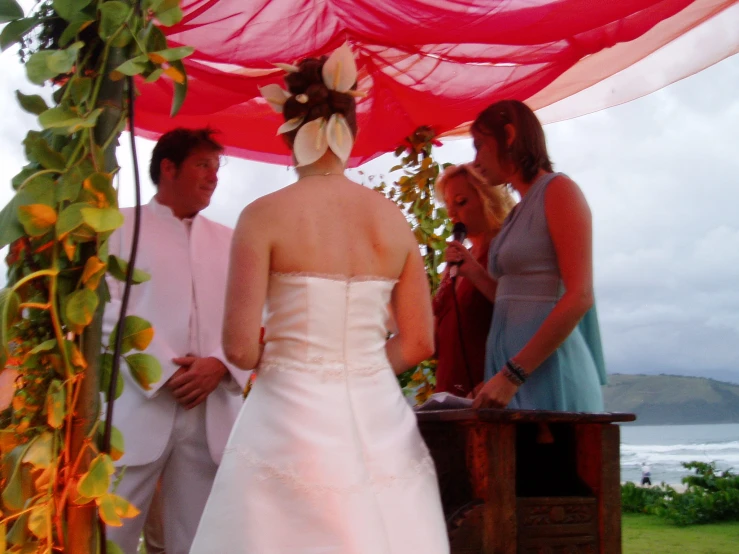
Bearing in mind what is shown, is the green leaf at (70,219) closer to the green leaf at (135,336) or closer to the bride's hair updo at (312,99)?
the green leaf at (135,336)

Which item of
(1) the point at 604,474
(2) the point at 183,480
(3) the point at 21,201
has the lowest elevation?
(2) the point at 183,480

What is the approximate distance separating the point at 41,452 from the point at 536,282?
2.04 m

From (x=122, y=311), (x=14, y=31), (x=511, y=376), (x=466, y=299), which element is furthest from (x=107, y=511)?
(x=466, y=299)

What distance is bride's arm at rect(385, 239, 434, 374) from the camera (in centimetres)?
258

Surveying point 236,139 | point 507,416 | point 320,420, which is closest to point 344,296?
point 320,420

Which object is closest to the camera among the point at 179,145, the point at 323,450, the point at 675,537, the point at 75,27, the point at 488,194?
the point at 75,27

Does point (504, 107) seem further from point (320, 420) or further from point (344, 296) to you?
point (320, 420)

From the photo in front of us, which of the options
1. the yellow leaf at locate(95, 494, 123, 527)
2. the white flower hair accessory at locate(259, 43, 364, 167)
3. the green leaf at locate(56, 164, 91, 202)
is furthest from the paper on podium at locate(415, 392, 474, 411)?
the green leaf at locate(56, 164, 91, 202)

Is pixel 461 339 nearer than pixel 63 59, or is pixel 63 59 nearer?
pixel 63 59

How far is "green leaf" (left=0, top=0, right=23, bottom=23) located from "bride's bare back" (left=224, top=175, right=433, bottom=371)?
0.87 m

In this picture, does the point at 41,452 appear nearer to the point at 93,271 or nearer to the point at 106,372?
the point at 106,372

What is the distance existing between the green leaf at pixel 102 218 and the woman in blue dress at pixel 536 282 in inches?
66.9

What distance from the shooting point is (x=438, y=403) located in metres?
3.07

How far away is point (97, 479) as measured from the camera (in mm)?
1598
